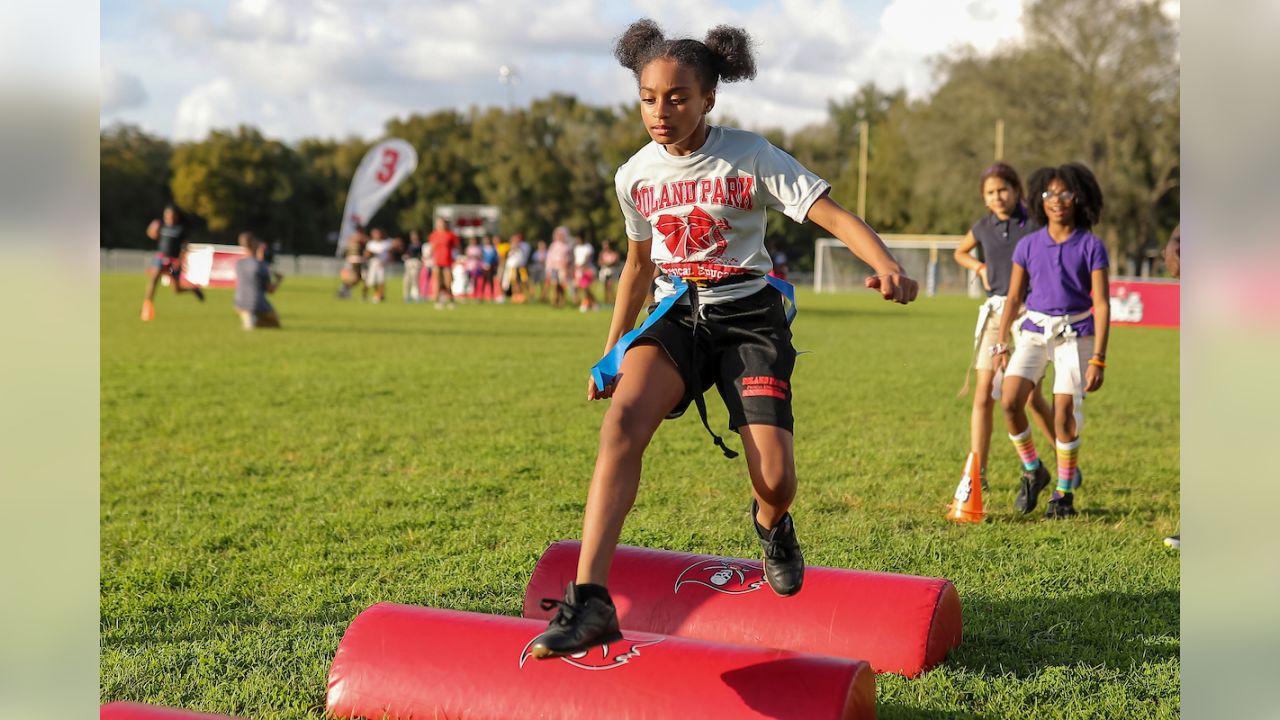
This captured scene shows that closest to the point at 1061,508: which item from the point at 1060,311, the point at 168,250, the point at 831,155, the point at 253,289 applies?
the point at 1060,311

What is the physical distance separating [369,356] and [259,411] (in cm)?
514

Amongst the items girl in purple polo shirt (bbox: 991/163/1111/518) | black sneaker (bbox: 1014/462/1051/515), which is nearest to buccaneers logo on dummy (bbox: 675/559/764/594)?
girl in purple polo shirt (bbox: 991/163/1111/518)

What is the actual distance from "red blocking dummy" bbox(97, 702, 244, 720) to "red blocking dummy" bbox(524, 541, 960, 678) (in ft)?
4.84

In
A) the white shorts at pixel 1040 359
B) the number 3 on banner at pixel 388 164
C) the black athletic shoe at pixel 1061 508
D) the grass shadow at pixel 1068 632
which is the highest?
the number 3 on banner at pixel 388 164

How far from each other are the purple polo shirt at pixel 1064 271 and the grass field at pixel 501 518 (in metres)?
1.22

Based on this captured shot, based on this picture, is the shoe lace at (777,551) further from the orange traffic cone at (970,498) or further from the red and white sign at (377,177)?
the red and white sign at (377,177)

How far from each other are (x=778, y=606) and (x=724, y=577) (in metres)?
0.26

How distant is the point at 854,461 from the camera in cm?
875

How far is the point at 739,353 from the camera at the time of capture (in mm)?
4105

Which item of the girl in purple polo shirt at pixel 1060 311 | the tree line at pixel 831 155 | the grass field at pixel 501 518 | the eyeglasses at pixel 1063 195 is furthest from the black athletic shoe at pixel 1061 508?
the tree line at pixel 831 155

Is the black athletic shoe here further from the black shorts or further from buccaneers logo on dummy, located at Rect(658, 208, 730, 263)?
→ buccaneers logo on dummy, located at Rect(658, 208, 730, 263)

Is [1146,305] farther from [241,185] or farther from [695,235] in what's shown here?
[241,185]

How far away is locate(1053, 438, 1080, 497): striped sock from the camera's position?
7180 mm

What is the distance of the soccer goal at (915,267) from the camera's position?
4734 cm
